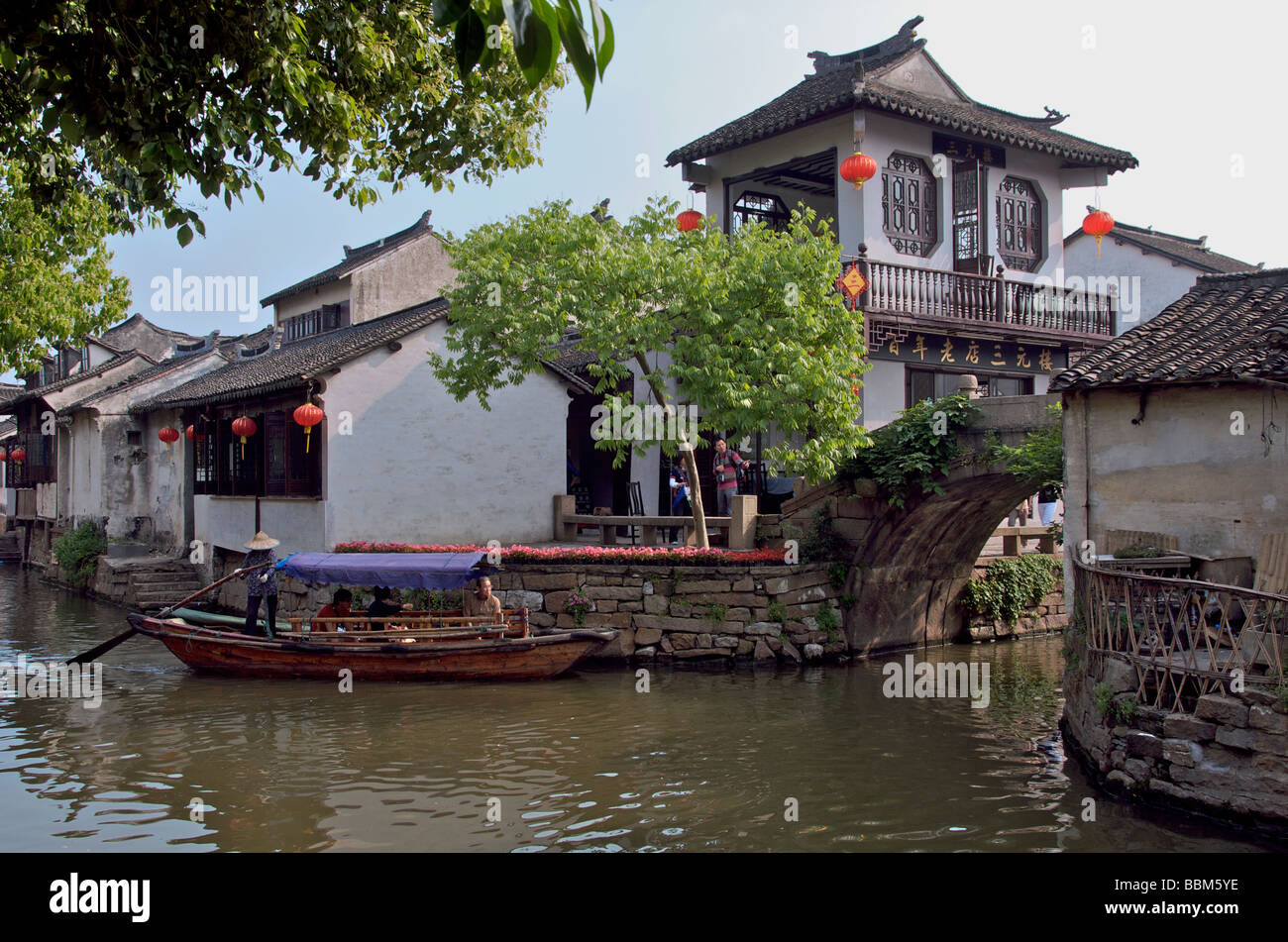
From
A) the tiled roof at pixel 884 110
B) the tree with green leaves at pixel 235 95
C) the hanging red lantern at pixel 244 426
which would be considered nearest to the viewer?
the tree with green leaves at pixel 235 95

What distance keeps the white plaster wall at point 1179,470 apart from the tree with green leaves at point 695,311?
3830 mm

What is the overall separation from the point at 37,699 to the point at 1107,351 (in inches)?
537

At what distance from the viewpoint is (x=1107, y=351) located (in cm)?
1165

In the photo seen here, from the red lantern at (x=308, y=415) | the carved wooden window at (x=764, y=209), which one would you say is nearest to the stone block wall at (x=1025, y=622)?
the carved wooden window at (x=764, y=209)

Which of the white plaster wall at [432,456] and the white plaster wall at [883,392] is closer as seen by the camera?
the white plaster wall at [883,392]

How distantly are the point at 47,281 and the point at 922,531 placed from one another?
48.2 ft

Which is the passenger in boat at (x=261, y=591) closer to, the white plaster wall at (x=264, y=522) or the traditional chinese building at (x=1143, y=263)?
the white plaster wall at (x=264, y=522)

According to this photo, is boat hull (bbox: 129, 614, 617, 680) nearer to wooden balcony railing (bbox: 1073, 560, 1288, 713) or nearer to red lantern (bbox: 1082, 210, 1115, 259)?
wooden balcony railing (bbox: 1073, 560, 1288, 713)

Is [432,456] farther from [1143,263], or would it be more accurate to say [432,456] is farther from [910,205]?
[1143,263]

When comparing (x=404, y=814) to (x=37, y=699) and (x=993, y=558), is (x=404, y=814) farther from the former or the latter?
(x=993, y=558)

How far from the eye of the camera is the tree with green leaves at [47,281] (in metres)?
15.8

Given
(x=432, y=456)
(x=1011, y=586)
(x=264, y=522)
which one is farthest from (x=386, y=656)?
(x=1011, y=586)

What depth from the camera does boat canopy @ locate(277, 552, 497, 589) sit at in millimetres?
14141

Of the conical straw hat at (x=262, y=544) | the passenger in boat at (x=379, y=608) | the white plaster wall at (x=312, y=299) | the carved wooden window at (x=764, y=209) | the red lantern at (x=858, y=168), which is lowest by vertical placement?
the passenger in boat at (x=379, y=608)
